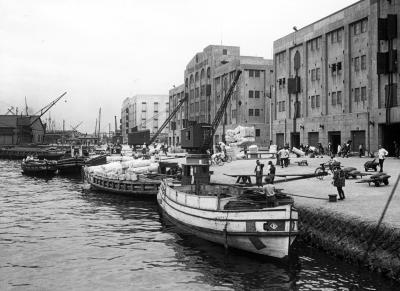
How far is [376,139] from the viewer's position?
51906 millimetres

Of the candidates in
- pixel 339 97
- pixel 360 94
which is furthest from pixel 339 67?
pixel 360 94

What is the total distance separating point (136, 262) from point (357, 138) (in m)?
44.1

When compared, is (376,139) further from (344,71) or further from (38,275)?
(38,275)

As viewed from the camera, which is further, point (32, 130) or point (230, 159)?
point (32, 130)

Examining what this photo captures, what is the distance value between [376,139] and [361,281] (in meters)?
40.3

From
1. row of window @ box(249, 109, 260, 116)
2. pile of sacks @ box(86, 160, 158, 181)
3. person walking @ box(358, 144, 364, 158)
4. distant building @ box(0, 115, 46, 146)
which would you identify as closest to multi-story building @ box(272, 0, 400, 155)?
person walking @ box(358, 144, 364, 158)

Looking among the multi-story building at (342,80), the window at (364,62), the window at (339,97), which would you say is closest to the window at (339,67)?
the multi-story building at (342,80)

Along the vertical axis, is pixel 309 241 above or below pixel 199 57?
below

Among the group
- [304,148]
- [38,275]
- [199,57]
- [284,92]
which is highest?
[199,57]

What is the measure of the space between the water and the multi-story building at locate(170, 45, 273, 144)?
64.0m

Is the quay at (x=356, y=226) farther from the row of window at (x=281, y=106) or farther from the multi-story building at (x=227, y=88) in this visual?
the multi-story building at (x=227, y=88)

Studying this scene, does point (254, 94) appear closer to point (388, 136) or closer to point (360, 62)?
point (360, 62)

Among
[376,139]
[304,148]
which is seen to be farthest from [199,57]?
[376,139]

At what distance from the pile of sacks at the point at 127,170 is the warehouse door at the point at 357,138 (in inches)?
1052
